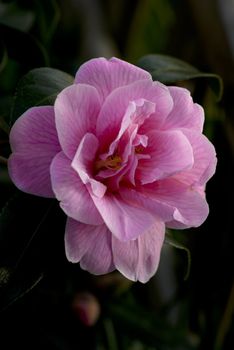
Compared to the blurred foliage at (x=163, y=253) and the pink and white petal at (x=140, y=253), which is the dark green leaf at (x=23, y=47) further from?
the pink and white petal at (x=140, y=253)

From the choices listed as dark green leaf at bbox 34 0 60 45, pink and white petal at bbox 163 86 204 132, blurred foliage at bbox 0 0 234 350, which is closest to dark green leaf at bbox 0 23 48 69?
blurred foliage at bbox 0 0 234 350

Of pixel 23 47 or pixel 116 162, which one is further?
pixel 23 47

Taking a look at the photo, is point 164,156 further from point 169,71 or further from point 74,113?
point 169,71

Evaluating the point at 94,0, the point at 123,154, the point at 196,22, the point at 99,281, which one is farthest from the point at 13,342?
the point at 94,0

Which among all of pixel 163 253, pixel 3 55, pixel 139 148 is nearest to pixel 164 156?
pixel 139 148

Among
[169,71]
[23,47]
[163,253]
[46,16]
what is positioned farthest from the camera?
[163,253]

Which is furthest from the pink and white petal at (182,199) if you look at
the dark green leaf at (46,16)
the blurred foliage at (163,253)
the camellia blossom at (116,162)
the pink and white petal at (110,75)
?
the dark green leaf at (46,16)

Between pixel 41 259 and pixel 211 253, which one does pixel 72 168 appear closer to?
pixel 41 259
